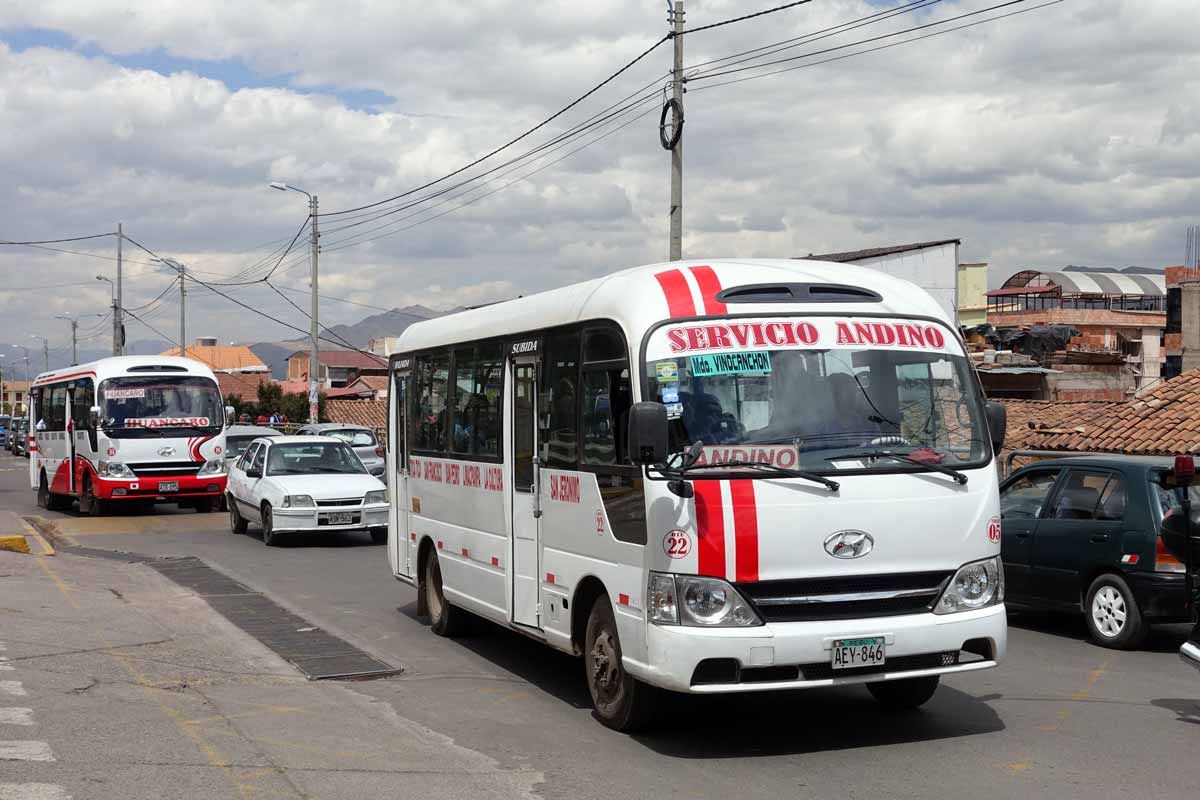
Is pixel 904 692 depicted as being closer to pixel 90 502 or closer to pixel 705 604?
pixel 705 604

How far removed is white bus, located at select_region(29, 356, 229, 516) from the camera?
82.7 feet

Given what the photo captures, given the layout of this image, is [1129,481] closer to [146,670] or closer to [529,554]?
[529,554]

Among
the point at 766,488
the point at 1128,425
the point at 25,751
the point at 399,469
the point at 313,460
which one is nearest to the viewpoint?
the point at 25,751

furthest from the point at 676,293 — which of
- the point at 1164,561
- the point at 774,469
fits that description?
the point at 1164,561

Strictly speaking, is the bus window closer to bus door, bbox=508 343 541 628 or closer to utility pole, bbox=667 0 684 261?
bus door, bbox=508 343 541 628

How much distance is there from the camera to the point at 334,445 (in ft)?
71.9

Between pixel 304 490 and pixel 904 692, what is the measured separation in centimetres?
1339

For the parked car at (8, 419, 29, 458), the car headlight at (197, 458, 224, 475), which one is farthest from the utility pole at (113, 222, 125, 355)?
the car headlight at (197, 458, 224, 475)

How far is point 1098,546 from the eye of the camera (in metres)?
11.2

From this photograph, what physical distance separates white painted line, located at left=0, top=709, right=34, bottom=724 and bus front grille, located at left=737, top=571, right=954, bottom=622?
415cm

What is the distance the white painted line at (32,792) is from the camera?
614 centimetres

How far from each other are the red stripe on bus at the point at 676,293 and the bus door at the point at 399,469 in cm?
504

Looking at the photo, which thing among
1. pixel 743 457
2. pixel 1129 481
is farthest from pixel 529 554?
pixel 1129 481

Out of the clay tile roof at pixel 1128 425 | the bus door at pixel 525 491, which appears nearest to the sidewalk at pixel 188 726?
the bus door at pixel 525 491
